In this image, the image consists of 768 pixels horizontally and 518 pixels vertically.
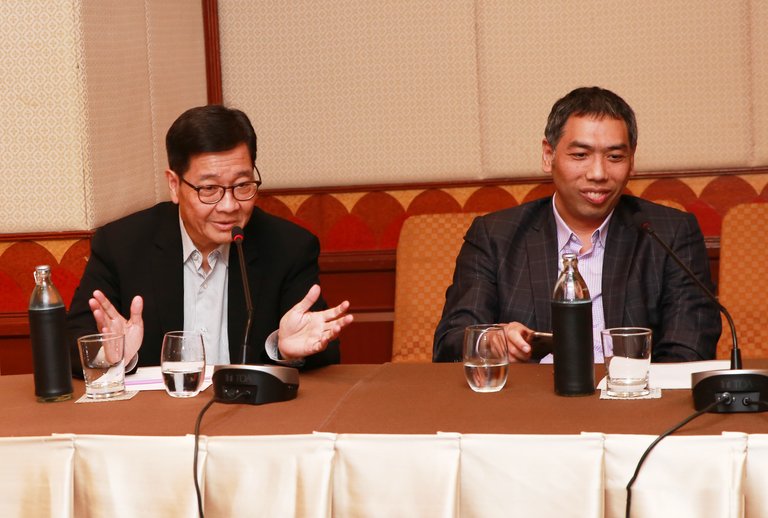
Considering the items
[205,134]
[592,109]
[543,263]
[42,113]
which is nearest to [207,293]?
[205,134]

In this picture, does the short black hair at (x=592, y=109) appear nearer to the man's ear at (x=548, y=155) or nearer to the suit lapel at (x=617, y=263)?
the man's ear at (x=548, y=155)

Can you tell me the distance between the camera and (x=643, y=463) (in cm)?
156

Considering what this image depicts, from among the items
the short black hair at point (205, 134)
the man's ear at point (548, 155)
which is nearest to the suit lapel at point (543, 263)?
the man's ear at point (548, 155)

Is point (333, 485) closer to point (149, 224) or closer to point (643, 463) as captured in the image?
point (643, 463)

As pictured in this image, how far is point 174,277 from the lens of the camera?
262 cm

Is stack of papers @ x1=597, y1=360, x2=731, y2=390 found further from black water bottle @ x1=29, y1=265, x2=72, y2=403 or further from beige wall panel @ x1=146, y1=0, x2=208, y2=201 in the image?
beige wall panel @ x1=146, y1=0, x2=208, y2=201

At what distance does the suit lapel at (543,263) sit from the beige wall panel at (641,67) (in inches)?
37.2

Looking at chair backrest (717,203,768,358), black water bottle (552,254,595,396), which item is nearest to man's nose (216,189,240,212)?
black water bottle (552,254,595,396)

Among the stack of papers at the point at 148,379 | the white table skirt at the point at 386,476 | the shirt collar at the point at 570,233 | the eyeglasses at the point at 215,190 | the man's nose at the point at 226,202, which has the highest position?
the eyeglasses at the point at 215,190

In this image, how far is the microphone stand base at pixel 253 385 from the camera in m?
1.92

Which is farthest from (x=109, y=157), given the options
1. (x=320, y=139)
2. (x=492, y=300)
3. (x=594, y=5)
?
(x=594, y=5)

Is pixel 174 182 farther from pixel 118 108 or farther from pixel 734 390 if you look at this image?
pixel 734 390

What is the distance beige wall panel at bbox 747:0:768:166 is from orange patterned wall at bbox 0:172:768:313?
0.34 ft

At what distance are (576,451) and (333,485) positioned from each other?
41cm
